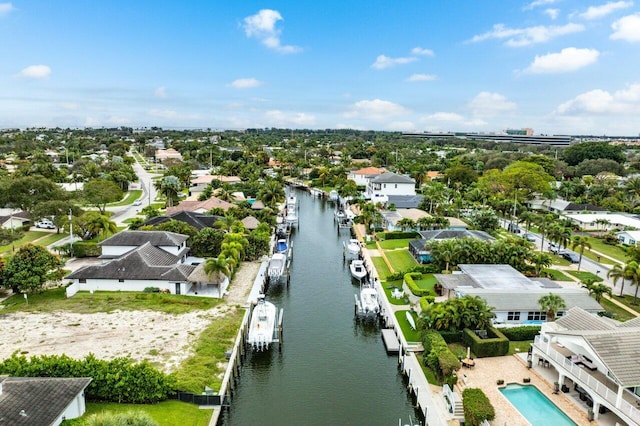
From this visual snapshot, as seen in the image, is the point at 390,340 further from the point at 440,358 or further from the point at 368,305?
the point at 440,358

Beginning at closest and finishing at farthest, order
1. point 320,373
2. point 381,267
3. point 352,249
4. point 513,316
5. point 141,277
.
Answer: point 320,373 < point 513,316 < point 141,277 < point 381,267 < point 352,249

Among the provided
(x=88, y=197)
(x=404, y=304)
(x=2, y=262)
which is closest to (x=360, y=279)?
(x=404, y=304)

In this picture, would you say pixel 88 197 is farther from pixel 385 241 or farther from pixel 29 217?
pixel 385 241

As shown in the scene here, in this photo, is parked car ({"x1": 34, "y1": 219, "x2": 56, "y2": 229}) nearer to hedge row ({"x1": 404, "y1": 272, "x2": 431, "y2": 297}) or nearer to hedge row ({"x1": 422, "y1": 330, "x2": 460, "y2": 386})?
A: hedge row ({"x1": 404, "y1": 272, "x2": 431, "y2": 297})

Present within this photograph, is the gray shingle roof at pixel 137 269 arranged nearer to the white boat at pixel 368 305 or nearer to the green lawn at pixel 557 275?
the white boat at pixel 368 305

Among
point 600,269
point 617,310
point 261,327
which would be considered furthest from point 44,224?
point 600,269

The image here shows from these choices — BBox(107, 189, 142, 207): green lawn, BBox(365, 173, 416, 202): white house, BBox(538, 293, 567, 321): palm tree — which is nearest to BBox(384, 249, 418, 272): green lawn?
BBox(538, 293, 567, 321): palm tree
